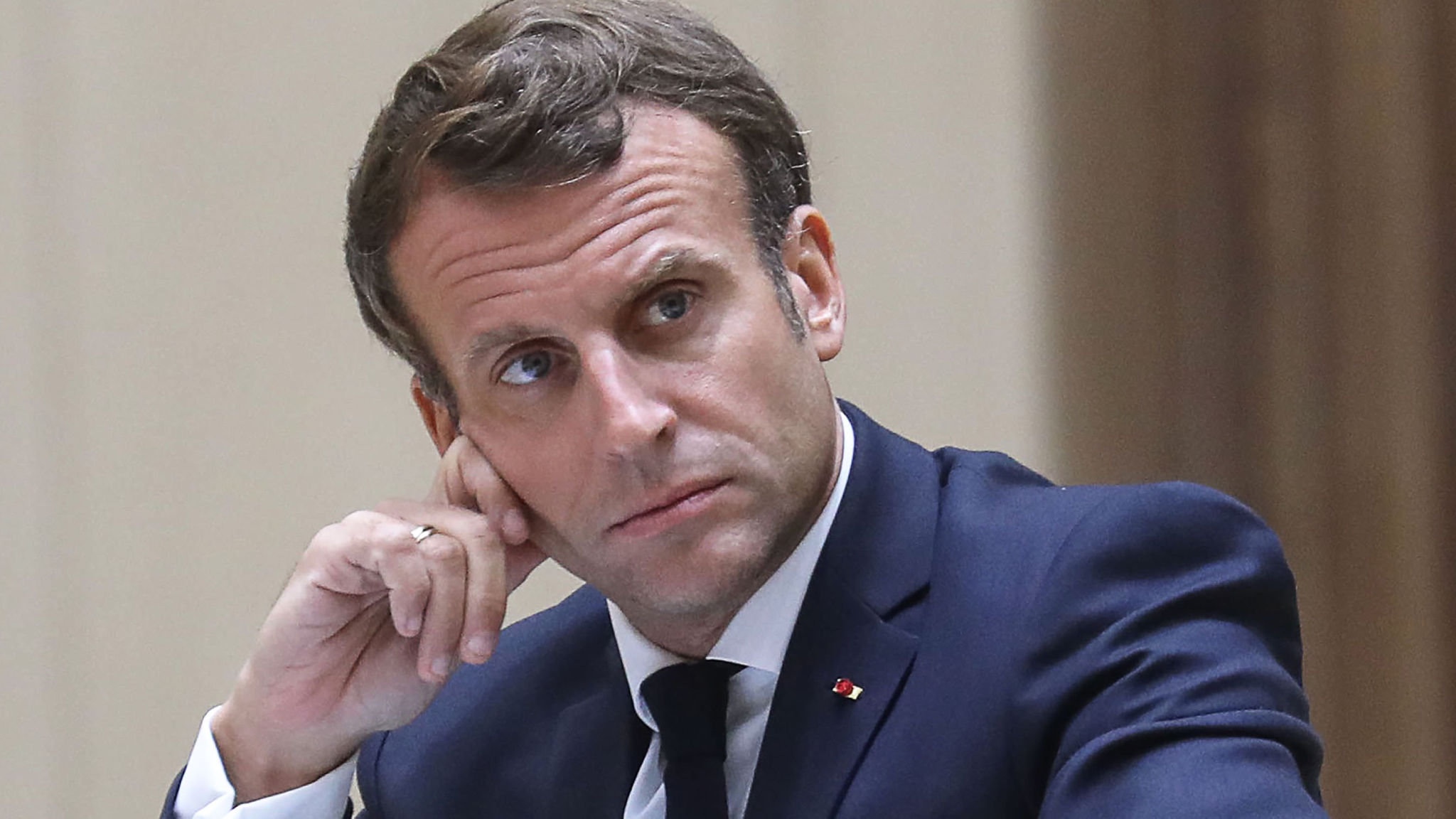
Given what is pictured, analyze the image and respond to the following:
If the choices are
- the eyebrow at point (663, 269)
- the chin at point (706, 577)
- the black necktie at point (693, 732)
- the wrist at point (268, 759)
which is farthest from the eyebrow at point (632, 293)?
the wrist at point (268, 759)

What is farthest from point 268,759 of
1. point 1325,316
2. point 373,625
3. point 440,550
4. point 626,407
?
point 1325,316

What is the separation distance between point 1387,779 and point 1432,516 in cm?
50

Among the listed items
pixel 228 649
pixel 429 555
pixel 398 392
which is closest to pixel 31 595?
pixel 228 649

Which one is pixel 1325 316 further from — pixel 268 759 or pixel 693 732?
pixel 268 759

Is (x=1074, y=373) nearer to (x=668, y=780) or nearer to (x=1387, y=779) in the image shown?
(x=1387, y=779)

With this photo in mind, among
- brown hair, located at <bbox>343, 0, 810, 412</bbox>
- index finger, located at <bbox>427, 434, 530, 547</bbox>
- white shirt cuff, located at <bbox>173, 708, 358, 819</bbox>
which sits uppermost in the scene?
brown hair, located at <bbox>343, 0, 810, 412</bbox>

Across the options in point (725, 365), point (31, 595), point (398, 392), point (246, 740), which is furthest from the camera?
point (398, 392)

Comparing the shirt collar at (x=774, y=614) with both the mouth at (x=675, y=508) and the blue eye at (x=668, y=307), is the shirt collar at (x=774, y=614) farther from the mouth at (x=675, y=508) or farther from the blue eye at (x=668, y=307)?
the blue eye at (x=668, y=307)

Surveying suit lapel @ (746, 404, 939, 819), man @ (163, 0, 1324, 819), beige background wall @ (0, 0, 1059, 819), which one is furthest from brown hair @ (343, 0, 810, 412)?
beige background wall @ (0, 0, 1059, 819)

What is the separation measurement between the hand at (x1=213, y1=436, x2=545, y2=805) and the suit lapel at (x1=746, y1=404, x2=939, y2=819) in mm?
335

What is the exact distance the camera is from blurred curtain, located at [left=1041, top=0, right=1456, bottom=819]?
3.16 meters

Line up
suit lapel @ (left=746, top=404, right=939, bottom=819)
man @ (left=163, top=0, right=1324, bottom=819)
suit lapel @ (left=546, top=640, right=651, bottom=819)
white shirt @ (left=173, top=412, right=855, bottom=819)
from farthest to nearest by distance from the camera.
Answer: suit lapel @ (left=546, top=640, right=651, bottom=819)
white shirt @ (left=173, top=412, right=855, bottom=819)
suit lapel @ (left=746, top=404, right=939, bottom=819)
man @ (left=163, top=0, right=1324, bottom=819)

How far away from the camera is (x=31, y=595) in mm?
3107

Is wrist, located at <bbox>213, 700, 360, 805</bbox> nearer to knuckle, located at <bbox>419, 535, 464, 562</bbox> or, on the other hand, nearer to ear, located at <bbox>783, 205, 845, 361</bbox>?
knuckle, located at <bbox>419, 535, 464, 562</bbox>
